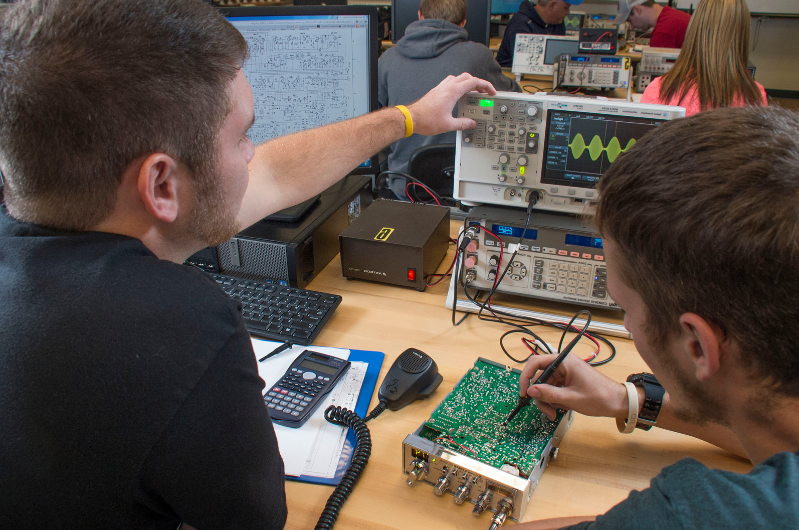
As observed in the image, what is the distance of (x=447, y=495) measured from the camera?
0.89 m

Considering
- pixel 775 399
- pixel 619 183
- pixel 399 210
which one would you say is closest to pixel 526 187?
pixel 399 210

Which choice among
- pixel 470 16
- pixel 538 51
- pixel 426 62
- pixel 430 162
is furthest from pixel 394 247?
pixel 470 16

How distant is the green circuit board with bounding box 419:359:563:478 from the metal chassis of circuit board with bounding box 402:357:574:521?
15 mm

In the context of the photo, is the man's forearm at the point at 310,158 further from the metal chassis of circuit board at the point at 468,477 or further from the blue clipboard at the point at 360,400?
the metal chassis of circuit board at the point at 468,477

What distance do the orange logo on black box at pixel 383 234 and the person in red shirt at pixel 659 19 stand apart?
422cm

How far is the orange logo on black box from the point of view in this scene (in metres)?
1.45

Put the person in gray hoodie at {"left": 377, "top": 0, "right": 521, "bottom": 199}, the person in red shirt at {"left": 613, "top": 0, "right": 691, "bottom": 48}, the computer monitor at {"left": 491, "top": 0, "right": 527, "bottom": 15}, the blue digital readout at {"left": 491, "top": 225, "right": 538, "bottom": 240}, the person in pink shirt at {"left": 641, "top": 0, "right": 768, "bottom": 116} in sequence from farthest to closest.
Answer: the computer monitor at {"left": 491, "top": 0, "right": 527, "bottom": 15}, the person in red shirt at {"left": 613, "top": 0, "right": 691, "bottom": 48}, the person in gray hoodie at {"left": 377, "top": 0, "right": 521, "bottom": 199}, the person in pink shirt at {"left": 641, "top": 0, "right": 768, "bottom": 116}, the blue digital readout at {"left": 491, "top": 225, "right": 538, "bottom": 240}

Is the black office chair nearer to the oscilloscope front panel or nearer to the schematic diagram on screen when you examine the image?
the schematic diagram on screen

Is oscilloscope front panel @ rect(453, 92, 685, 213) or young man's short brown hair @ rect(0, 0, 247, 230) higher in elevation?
young man's short brown hair @ rect(0, 0, 247, 230)

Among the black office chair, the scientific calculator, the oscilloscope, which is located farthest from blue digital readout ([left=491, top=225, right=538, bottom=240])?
the oscilloscope

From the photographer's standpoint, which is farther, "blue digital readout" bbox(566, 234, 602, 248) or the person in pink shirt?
the person in pink shirt

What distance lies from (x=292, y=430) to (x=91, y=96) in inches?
24.4

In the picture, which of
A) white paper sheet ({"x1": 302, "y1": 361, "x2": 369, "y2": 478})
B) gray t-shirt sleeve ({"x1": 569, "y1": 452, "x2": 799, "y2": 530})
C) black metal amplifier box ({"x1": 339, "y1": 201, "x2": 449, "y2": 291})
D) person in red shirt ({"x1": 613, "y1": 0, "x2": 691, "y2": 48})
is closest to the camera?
gray t-shirt sleeve ({"x1": 569, "y1": 452, "x2": 799, "y2": 530})

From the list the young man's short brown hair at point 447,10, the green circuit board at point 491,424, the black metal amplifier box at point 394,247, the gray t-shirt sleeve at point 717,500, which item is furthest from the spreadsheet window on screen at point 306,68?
the young man's short brown hair at point 447,10
